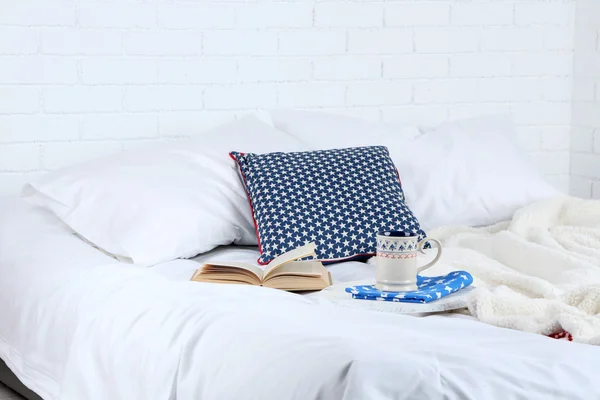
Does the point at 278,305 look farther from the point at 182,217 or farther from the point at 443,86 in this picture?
the point at 443,86

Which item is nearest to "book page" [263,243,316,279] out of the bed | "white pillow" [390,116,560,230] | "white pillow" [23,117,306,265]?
the bed

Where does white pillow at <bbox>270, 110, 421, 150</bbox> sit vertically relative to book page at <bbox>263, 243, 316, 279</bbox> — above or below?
above

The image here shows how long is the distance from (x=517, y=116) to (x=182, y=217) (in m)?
1.71

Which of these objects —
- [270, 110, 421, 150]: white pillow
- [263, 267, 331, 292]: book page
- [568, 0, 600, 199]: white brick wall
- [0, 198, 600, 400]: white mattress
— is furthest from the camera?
[568, 0, 600, 199]: white brick wall

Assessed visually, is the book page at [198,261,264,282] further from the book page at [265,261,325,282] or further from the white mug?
the white mug

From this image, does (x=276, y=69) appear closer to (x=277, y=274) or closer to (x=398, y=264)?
(x=277, y=274)

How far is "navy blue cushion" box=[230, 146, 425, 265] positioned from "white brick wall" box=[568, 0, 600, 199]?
52.6 inches

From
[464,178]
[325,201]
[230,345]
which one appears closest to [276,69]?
[464,178]

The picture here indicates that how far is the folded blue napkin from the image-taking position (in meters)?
1.71

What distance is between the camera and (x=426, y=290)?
1.75 metres

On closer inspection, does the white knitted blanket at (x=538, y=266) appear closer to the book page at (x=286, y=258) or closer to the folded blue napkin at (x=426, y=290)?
the folded blue napkin at (x=426, y=290)

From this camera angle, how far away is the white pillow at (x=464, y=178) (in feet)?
8.82

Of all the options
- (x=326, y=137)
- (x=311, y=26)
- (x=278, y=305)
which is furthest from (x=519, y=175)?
(x=278, y=305)

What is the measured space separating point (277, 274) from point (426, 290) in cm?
35
